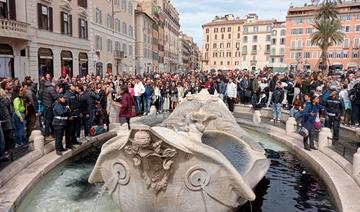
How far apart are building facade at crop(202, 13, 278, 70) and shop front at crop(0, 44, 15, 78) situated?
281 ft

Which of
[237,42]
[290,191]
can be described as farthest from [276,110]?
[237,42]

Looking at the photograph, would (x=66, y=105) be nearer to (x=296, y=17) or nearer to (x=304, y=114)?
(x=304, y=114)

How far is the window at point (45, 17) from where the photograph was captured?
23.8 m

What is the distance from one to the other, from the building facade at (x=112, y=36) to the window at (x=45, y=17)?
293 inches

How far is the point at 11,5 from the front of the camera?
20.9 metres

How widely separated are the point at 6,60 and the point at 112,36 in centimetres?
1978

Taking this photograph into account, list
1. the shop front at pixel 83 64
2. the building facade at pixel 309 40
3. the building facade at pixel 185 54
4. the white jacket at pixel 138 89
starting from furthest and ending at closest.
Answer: the building facade at pixel 185 54 < the building facade at pixel 309 40 < the shop front at pixel 83 64 < the white jacket at pixel 138 89

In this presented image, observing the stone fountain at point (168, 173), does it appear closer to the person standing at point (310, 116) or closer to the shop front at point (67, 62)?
the person standing at point (310, 116)

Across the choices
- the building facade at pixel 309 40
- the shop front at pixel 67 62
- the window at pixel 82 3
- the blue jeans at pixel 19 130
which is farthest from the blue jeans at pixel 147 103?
the building facade at pixel 309 40

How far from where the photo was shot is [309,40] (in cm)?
8100

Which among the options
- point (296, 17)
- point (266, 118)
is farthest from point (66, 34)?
point (296, 17)

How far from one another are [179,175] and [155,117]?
1102cm

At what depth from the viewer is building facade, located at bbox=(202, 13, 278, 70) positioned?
104 metres

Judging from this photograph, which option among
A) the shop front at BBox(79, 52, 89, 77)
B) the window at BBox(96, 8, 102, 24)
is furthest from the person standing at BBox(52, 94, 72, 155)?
the window at BBox(96, 8, 102, 24)
